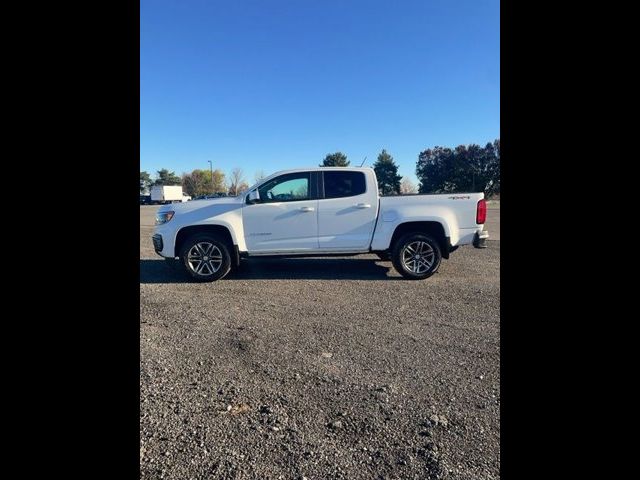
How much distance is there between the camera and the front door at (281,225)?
6598mm

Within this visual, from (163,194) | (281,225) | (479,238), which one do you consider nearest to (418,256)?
(479,238)

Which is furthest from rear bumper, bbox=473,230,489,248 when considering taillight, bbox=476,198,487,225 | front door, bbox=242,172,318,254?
front door, bbox=242,172,318,254

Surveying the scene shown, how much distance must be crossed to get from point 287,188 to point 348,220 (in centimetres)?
122

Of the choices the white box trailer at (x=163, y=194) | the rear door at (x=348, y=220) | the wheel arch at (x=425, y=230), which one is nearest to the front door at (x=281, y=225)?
the rear door at (x=348, y=220)

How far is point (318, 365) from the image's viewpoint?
10.6 feet

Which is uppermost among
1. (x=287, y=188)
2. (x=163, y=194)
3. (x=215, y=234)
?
(x=163, y=194)

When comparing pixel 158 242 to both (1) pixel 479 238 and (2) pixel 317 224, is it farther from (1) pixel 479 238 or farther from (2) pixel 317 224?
(1) pixel 479 238

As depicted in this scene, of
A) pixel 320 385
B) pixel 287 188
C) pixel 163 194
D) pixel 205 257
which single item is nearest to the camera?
pixel 320 385

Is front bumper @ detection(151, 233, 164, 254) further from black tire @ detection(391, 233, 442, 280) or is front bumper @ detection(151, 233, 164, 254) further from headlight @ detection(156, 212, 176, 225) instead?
black tire @ detection(391, 233, 442, 280)

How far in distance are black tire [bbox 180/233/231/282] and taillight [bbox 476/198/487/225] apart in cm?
431

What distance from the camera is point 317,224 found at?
6.65 m

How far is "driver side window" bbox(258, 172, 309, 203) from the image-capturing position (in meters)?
6.71
